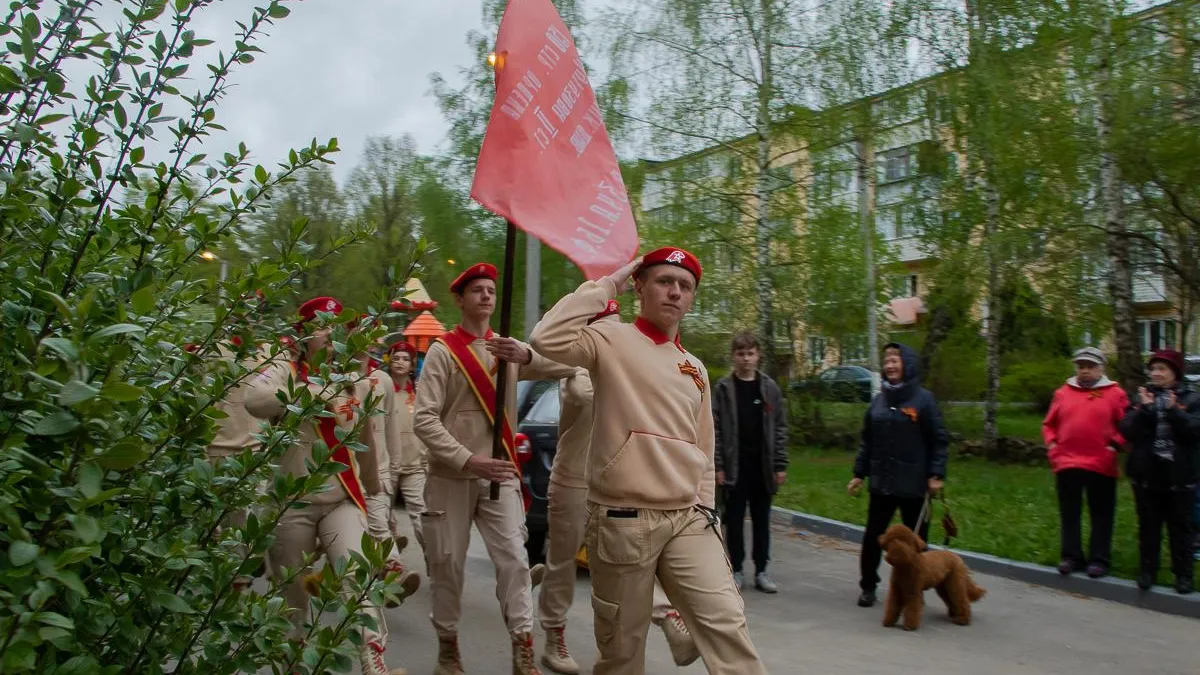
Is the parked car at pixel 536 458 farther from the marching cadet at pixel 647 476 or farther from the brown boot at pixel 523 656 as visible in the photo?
the marching cadet at pixel 647 476

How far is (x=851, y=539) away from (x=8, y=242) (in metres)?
10.1

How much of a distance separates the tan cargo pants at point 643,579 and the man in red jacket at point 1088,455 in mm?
5555

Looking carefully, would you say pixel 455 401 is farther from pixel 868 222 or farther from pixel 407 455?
pixel 868 222

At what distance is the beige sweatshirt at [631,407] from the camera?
432cm

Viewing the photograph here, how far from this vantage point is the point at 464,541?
591 centimetres

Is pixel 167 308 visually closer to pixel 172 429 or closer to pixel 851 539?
pixel 172 429

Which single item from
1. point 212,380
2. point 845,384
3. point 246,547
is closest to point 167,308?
point 212,380

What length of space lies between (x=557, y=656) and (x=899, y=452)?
333 cm

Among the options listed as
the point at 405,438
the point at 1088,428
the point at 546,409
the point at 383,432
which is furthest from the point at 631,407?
the point at 405,438

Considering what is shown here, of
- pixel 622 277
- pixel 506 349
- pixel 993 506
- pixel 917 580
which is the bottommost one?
pixel 917 580

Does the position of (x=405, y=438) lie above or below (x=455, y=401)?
below

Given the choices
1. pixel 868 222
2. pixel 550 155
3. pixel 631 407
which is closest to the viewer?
pixel 631 407

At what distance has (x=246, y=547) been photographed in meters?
2.42

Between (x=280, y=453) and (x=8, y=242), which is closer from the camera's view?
(x=8, y=242)
